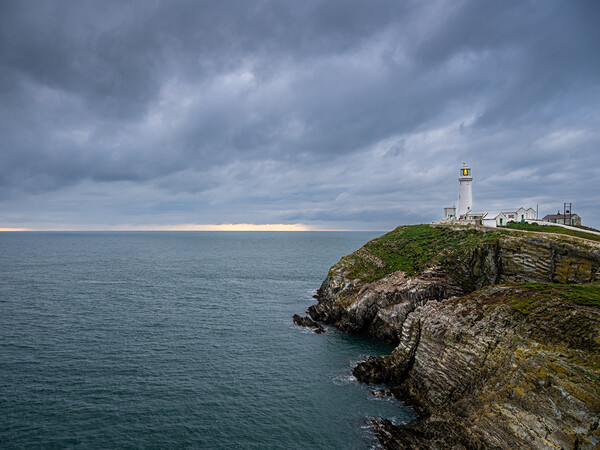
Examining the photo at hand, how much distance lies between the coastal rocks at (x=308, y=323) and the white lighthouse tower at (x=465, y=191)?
49.7 m

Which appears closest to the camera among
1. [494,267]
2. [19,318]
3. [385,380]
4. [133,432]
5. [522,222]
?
[133,432]

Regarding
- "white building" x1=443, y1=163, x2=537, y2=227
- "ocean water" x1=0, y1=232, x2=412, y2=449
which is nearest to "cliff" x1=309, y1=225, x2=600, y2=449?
"ocean water" x1=0, y1=232, x2=412, y2=449

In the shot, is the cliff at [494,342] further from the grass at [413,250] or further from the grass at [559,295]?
the grass at [413,250]

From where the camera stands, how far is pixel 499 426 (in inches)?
894

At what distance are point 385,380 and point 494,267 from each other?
2632cm

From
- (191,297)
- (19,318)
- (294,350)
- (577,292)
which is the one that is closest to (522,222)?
(577,292)

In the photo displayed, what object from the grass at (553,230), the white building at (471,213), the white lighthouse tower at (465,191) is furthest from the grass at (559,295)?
the white lighthouse tower at (465,191)

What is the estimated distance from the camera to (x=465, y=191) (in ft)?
278

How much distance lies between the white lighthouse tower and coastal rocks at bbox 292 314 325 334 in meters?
49.7

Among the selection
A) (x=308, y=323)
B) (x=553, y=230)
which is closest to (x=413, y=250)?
(x=308, y=323)

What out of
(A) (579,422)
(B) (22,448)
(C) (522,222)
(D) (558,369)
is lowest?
(B) (22,448)

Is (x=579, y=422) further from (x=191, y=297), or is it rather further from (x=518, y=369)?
(x=191, y=297)

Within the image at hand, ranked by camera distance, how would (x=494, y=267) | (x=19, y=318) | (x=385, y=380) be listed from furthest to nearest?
(x=19, y=318), (x=494, y=267), (x=385, y=380)

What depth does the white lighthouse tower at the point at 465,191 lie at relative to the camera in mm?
84062
